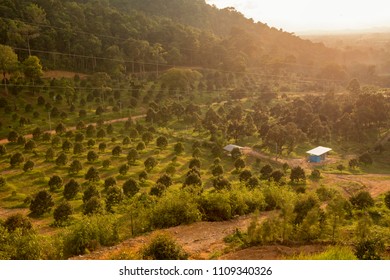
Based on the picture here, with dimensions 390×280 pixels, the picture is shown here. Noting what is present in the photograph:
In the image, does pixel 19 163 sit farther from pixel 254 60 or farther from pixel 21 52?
pixel 254 60

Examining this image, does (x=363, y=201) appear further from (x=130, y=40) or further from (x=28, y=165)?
(x=130, y=40)

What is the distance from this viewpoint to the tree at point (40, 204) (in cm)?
3212

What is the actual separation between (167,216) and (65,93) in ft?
165

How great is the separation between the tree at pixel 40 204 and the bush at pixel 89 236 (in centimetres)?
1247

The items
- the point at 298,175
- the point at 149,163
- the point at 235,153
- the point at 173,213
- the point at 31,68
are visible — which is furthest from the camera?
the point at 31,68

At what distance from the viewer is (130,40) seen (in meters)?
96.3

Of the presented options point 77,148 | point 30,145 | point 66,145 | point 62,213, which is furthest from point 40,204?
point 30,145

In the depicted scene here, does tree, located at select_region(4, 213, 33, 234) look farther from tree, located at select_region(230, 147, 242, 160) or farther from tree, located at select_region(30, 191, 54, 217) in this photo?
tree, located at select_region(230, 147, 242, 160)

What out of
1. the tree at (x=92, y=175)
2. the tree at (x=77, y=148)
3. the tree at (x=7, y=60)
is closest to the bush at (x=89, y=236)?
the tree at (x=92, y=175)

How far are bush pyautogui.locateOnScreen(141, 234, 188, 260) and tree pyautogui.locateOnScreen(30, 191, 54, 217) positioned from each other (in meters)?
18.9

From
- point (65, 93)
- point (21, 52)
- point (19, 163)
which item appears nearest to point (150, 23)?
point (21, 52)

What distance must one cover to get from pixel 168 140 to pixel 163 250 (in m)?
42.2

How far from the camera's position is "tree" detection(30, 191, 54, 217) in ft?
105

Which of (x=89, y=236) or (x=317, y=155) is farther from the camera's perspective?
(x=317, y=155)
